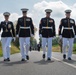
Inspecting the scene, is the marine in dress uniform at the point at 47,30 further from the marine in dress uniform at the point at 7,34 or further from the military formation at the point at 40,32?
the marine in dress uniform at the point at 7,34

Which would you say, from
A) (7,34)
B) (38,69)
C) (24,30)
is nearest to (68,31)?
(24,30)

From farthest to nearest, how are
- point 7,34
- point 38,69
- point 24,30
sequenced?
point 7,34 < point 24,30 < point 38,69

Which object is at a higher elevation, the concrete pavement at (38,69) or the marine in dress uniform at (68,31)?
the marine in dress uniform at (68,31)

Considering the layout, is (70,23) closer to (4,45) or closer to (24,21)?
(24,21)

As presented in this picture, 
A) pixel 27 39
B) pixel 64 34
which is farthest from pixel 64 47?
pixel 27 39

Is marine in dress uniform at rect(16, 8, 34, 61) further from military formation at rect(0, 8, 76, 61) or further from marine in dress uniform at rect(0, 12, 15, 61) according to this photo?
marine in dress uniform at rect(0, 12, 15, 61)

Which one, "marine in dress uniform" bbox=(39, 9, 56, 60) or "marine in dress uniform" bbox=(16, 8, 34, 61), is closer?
"marine in dress uniform" bbox=(16, 8, 34, 61)

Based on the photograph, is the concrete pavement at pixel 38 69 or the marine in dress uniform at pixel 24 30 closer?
the concrete pavement at pixel 38 69

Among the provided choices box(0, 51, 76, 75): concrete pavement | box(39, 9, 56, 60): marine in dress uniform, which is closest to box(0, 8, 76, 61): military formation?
box(39, 9, 56, 60): marine in dress uniform

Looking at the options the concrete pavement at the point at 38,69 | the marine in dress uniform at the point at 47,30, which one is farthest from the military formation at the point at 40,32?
the concrete pavement at the point at 38,69

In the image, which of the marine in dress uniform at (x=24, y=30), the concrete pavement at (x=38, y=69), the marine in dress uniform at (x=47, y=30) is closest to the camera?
the concrete pavement at (x=38, y=69)

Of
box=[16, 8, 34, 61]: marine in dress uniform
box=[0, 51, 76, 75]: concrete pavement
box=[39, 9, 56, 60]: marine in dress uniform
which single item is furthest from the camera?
box=[39, 9, 56, 60]: marine in dress uniform

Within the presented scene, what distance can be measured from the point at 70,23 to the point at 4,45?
3147 millimetres

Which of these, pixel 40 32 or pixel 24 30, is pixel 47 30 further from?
pixel 24 30
